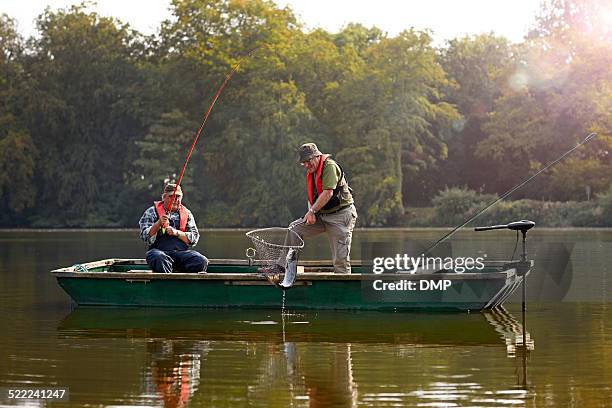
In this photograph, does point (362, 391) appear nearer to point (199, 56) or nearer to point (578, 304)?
point (578, 304)

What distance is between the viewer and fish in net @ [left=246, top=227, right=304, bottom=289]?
490 inches

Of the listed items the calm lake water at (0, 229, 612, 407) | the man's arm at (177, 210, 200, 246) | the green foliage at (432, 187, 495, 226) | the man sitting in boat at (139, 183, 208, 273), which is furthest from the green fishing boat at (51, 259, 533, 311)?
the green foliage at (432, 187, 495, 226)

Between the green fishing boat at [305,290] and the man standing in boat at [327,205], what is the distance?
1.16 ft

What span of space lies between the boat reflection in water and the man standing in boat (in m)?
0.75

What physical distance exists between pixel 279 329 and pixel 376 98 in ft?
126

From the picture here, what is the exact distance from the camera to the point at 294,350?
10.1m

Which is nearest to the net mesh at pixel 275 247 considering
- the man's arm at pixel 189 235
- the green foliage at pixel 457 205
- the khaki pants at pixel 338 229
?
the khaki pants at pixel 338 229

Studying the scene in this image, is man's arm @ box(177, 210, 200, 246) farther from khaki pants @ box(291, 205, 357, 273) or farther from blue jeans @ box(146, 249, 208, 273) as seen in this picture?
khaki pants @ box(291, 205, 357, 273)

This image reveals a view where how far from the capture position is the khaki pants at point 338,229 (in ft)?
41.8

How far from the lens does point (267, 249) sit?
1245 centimetres

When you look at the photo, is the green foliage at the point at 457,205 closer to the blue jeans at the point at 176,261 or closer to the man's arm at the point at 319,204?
the blue jeans at the point at 176,261

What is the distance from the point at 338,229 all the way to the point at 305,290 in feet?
2.47

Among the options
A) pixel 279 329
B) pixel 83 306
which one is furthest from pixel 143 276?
pixel 279 329

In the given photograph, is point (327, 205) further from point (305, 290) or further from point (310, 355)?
point (310, 355)
